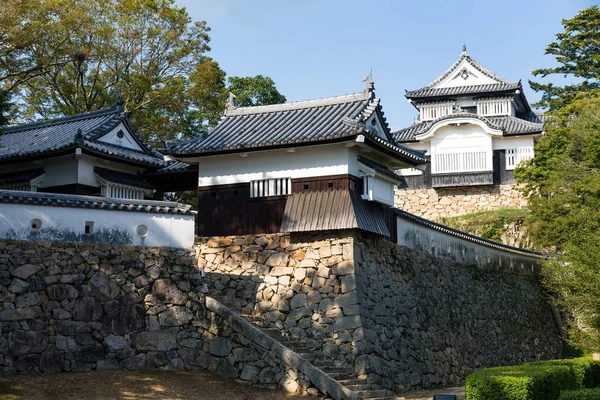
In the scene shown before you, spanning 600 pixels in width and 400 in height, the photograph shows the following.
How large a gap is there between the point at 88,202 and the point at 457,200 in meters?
27.4

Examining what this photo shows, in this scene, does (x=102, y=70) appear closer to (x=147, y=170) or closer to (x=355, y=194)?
(x=147, y=170)

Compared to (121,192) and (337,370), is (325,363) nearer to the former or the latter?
(337,370)

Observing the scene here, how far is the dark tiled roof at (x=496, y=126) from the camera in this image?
42.4 metres

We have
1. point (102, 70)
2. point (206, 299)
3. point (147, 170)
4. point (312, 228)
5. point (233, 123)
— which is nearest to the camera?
point (206, 299)

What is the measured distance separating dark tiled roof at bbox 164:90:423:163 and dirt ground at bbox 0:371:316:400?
271 inches

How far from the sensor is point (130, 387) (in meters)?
18.3

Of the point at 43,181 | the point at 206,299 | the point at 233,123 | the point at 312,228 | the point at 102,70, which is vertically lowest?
the point at 206,299

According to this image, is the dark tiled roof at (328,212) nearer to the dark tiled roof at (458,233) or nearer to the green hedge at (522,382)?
the dark tiled roof at (458,233)

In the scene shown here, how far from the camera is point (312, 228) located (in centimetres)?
2283

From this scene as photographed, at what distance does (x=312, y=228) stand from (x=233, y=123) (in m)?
5.01

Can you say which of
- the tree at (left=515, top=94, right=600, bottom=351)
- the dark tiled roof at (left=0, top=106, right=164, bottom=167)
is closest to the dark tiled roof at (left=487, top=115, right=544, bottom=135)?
the tree at (left=515, top=94, right=600, bottom=351)

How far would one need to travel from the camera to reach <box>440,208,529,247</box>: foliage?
132 ft

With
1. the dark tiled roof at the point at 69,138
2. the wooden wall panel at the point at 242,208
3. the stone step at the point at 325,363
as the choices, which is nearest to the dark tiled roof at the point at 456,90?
the dark tiled roof at the point at 69,138

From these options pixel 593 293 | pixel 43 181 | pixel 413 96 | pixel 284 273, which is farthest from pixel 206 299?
pixel 413 96
